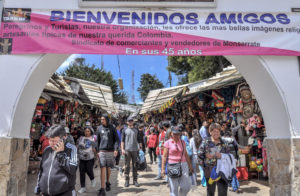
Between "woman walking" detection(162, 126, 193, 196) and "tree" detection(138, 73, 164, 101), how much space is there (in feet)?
170

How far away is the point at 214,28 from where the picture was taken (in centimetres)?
421

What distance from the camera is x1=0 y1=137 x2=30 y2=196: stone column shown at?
379 cm

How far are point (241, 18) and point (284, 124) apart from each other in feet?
6.50

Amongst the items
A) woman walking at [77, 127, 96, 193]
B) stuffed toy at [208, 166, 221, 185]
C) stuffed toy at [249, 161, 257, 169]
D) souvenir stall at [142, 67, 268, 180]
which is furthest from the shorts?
stuffed toy at [249, 161, 257, 169]

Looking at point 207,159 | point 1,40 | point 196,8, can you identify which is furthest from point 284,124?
point 1,40

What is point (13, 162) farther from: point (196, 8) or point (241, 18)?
point (241, 18)

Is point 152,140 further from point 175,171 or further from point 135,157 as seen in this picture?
point 175,171

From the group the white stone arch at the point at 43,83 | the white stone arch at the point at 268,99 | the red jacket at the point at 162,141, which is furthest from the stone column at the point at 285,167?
the red jacket at the point at 162,141

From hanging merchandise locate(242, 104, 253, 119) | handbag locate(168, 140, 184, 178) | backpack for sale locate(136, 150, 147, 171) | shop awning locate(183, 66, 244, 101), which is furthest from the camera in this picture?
hanging merchandise locate(242, 104, 253, 119)

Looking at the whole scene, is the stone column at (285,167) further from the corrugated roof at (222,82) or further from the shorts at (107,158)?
the shorts at (107,158)

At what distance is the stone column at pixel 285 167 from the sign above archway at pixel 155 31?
154cm

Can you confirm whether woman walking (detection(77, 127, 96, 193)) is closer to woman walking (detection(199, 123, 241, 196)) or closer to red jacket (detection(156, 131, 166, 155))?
red jacket (detection(156, 131, 166, 155))

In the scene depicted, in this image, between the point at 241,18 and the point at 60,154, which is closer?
the point at 60,154

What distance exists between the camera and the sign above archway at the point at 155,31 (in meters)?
4.11
